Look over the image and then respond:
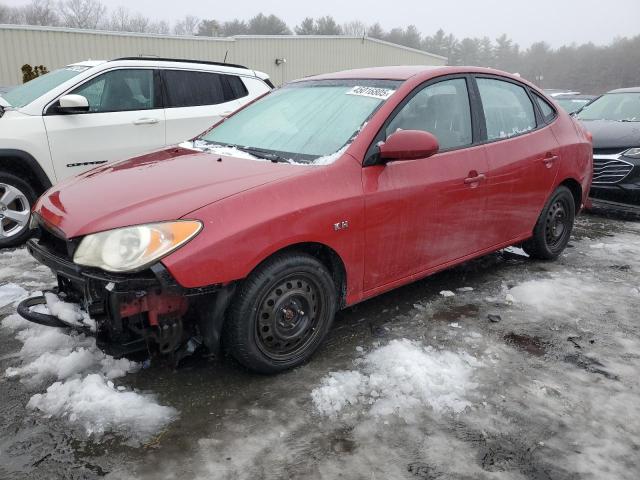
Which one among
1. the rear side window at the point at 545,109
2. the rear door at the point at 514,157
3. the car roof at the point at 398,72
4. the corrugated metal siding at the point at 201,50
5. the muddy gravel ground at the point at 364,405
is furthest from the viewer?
the corrugated metal siding at the point at 201,50

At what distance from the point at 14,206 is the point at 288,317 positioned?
11.5 feet

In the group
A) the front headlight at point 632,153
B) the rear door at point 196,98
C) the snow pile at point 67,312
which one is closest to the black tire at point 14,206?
the rear door at point 196,98

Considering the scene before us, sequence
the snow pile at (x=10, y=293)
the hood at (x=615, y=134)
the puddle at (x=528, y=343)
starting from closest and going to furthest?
1. the puddle at (x=528, y=343)
2. the snow pile at (x=10, y=293)
3. the hood at (x=615, y=134)

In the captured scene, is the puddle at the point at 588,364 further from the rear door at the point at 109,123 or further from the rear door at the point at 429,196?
the rear door at the point at 109,123

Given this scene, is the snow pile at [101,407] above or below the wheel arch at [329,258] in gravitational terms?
below

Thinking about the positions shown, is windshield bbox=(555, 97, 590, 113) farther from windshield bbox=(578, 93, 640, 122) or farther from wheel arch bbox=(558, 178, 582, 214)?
wheel arch bbox=(558, 178, 582, 214)

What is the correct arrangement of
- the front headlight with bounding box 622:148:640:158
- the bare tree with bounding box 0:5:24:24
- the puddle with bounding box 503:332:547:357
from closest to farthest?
the puddle with bounding box 503:332:547:357 < the front headlight with bounding box 622:148:640:158 < the bare tree with bounding box 0:5:24:24

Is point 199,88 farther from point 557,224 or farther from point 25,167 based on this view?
point 557,224

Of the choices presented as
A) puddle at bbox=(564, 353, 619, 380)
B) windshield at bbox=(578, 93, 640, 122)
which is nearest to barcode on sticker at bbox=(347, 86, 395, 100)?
puddle at bbox=(564, 353, 619, 380)

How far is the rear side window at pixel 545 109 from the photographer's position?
4485mm

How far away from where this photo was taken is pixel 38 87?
17.5 ft

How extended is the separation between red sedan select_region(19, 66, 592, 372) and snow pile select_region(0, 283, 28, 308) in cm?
97

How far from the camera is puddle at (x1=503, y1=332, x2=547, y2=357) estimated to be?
321cm

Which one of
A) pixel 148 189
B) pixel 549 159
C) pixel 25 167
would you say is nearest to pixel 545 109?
pixel 549 159
